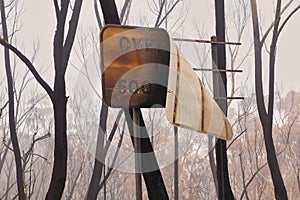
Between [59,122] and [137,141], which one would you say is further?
[59,122]

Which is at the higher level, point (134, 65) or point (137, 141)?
point (134, 65)

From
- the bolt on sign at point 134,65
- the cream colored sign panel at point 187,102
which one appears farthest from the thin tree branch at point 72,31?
the cream colored sign panel at point 187,102

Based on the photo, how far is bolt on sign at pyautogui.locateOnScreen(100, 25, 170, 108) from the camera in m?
0.99

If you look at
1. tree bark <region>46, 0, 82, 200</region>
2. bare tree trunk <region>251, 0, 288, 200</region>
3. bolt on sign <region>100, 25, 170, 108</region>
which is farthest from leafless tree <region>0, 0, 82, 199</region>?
bare tree trunk <region>251, 0, 288, 200</region>

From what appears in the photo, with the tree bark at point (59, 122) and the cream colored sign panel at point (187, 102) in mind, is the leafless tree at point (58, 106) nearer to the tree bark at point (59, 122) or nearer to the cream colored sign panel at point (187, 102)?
the tree bark at point (59, 122)

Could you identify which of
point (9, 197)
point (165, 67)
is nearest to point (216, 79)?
point (165, 67)

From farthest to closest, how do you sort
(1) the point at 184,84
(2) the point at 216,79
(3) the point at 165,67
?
1. (2) the point at 216,79
2. (3) the point at 165,67
3. (1) the point at 184,84

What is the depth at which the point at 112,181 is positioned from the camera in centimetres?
380

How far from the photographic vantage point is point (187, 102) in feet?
2.84

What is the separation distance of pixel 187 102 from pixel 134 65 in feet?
0.66

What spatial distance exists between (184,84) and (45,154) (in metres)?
3.01

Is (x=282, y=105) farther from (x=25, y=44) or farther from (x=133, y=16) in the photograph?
(x=25, y=44)

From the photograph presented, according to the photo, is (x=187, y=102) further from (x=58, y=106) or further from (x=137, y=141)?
(x=58, y=106)

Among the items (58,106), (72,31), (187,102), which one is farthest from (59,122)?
(187,102)
